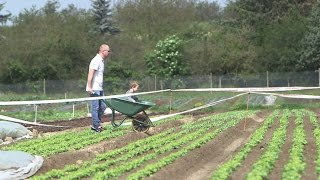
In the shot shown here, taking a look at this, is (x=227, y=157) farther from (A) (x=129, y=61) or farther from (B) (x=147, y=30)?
(B) (x=147, y=30)

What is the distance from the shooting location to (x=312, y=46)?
41219 mm

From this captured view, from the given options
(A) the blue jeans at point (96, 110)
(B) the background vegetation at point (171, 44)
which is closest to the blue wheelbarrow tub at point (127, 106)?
(A) the blue jeans at point (96, 110)

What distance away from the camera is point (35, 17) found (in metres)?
53.6

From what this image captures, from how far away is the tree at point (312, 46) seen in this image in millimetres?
40812

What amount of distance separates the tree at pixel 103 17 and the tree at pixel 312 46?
18.6m

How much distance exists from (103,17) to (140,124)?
41.6m

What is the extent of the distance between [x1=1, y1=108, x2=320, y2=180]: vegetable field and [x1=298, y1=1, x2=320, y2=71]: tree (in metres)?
27.6

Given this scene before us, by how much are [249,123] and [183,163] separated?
7065mm

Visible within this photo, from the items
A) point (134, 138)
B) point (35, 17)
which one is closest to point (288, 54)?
point (35, 17)

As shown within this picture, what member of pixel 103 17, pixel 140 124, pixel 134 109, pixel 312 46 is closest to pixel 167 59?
pixel 103 17

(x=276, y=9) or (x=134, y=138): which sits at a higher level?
(x=276, y=9)

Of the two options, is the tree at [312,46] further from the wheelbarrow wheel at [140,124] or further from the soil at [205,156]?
the wheelbarrow wheel at [140,124]

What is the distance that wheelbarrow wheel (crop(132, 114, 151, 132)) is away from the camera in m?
12.9

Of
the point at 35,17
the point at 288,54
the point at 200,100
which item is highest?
the point at 35,17
